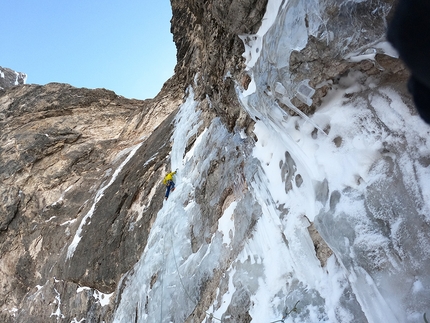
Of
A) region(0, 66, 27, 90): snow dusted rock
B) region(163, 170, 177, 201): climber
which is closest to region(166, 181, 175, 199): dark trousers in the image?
region(163, 170, 177, 201): climber

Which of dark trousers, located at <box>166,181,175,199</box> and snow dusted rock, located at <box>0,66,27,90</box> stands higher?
snow dusted rock, located at <box>0,66,27,90</box>

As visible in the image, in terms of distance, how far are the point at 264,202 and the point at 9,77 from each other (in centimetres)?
2735

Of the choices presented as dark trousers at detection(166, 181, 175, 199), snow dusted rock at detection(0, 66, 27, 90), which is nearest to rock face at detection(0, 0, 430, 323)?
dark trousers at detection(166, 181, 175, 199)

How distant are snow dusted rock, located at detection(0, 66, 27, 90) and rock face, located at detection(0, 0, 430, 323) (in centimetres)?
1857

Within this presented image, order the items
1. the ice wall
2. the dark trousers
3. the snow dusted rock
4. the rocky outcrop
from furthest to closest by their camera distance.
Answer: the snow dusted rock
the rocky outcrop
the dark trousers
the ice wall

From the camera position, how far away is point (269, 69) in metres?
4.46

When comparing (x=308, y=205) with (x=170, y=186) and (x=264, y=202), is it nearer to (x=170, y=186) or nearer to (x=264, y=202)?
(x=264, y=202)

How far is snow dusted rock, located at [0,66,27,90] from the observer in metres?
25.1

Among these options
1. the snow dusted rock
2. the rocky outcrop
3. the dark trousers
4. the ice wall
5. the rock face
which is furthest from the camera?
the snow dusted rock

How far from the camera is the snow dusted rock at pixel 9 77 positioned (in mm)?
25062

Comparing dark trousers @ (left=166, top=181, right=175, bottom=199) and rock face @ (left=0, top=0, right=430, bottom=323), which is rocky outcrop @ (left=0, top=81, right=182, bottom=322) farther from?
dark trousers @ (left=166, top=181, right=175, bottom=199)

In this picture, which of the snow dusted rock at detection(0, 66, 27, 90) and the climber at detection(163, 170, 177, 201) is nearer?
the climber at detection(163, 170, 177, 201)

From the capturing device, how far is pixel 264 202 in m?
4.64

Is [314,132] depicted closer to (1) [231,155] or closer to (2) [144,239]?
(1) [231,155]
